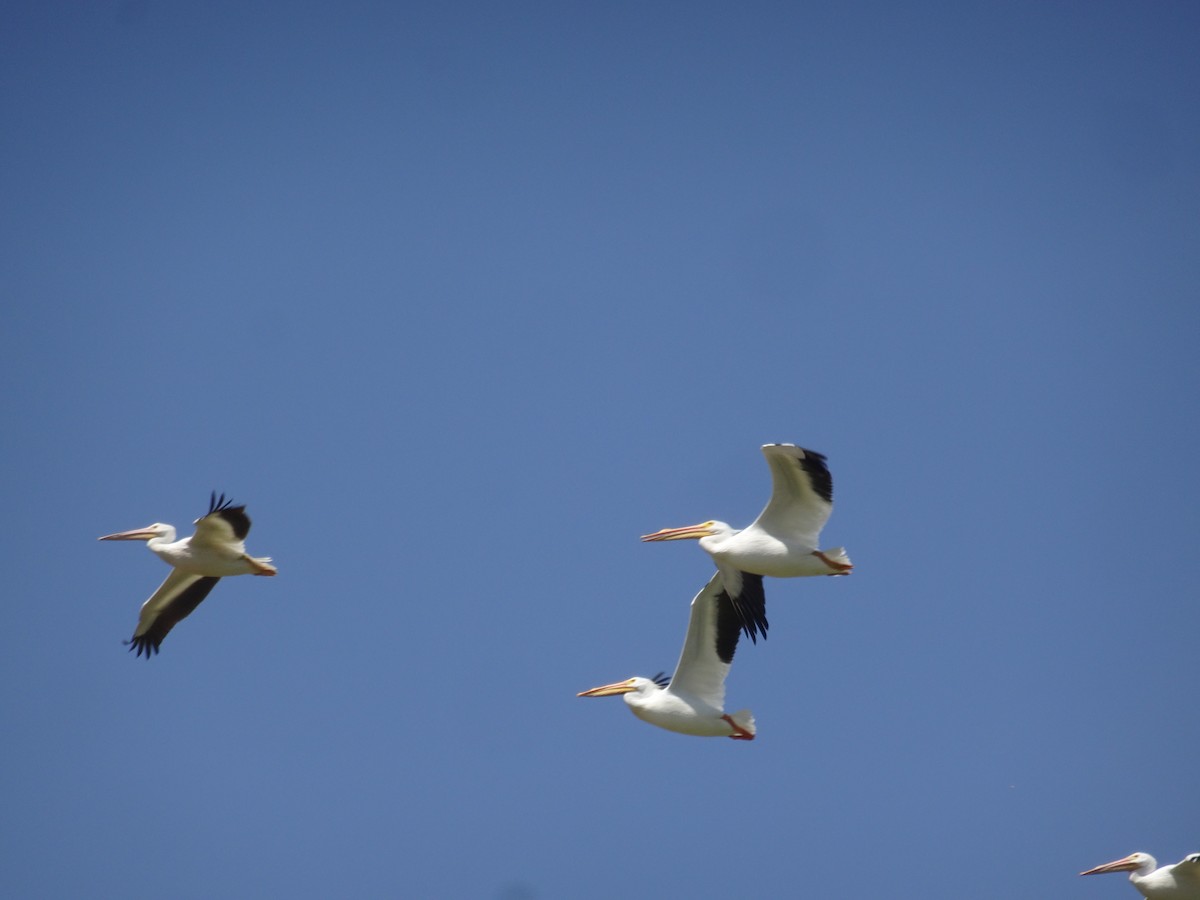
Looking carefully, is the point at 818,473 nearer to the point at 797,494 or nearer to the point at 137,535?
the point at 797,494

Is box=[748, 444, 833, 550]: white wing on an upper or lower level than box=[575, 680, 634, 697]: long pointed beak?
upper

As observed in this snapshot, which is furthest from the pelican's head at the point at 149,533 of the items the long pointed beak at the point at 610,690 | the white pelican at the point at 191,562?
the long pointed beak at the point at 610,690

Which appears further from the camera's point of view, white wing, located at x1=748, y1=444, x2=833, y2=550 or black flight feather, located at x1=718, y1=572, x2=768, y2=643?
black flight feather, located at x1=718, y1=572, x2=768, y2=643

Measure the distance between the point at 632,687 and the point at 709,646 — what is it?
1069 mm

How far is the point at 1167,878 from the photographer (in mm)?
14266

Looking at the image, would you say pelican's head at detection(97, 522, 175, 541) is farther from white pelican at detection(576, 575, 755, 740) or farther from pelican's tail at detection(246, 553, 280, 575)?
white pelican at detection(576, 575, 755, 740)

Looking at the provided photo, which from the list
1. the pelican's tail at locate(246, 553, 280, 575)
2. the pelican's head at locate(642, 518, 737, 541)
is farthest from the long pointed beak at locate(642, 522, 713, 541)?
the pelican's tail at locate(246, 553, 280, 575)

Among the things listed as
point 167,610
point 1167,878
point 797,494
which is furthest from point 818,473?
point 167,610

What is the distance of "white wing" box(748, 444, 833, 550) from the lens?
43.5ft

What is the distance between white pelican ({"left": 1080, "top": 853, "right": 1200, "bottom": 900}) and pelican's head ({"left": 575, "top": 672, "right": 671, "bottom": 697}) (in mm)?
4902

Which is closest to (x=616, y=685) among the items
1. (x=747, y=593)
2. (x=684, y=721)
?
(x=684, y=721)

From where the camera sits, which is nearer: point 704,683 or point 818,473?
point 818,473

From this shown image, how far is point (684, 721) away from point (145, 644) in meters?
5.59

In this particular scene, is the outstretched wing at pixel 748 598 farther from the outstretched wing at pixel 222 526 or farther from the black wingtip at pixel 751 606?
the outstretched wing at pixel 222 526
